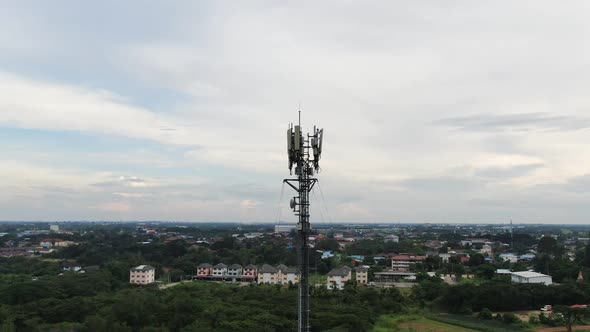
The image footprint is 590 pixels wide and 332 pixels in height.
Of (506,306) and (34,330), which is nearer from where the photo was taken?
(34,330)

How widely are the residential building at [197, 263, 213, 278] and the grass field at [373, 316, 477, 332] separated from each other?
36349 millimetres

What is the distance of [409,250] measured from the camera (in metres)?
96.4

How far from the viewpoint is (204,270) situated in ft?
222

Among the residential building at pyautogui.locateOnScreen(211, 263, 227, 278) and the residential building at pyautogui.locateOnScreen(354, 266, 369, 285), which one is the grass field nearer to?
the residential building at pyautogui.locateOnScreen(354, 266, 369, 285)

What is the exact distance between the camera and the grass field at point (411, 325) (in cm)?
3309

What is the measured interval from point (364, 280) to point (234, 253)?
26.2m

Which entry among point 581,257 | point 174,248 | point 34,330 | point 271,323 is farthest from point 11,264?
point 581,257

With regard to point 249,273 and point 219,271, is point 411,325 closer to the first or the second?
point 249,273

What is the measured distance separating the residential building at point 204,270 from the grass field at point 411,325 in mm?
36349

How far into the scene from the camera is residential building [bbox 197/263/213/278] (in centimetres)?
6738

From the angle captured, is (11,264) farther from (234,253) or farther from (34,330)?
(34,330)

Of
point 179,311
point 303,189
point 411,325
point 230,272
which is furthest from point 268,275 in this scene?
point 303,189

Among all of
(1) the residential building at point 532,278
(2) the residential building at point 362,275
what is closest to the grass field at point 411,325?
(1) the residential building at point 532,278

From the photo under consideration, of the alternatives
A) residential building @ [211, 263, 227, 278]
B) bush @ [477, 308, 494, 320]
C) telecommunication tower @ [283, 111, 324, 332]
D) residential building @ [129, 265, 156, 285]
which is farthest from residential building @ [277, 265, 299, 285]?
telecommunication tower @ [283, 111, 324, 332]
